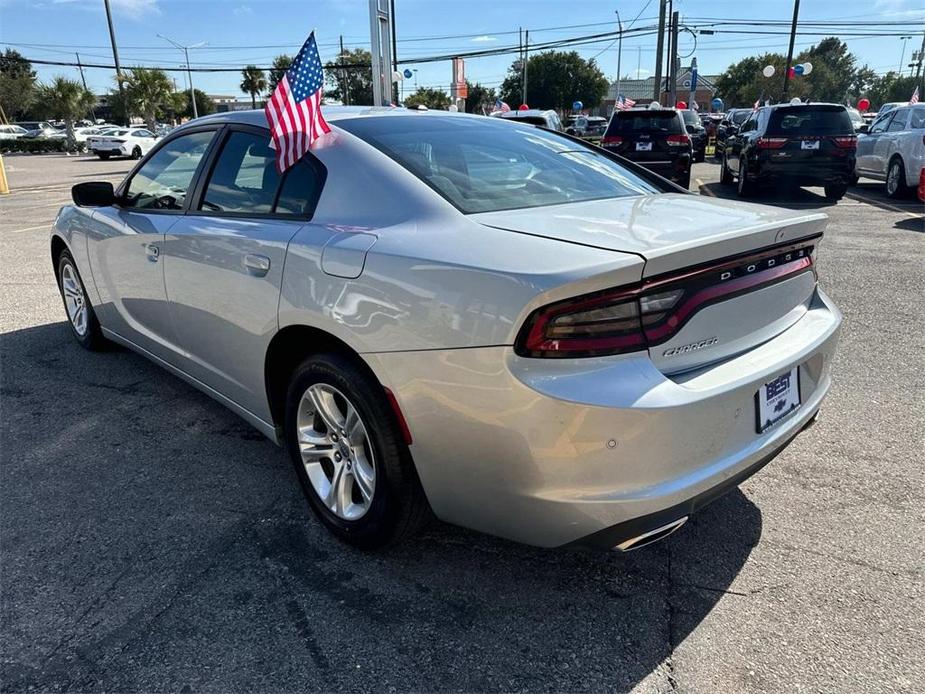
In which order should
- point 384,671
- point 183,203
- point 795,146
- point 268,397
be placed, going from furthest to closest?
1. point 795,146
2. point 183,203
3. point 268,397
4. point 384,671

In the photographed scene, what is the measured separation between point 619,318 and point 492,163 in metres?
1.25

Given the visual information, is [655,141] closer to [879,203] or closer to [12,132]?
[879,203]

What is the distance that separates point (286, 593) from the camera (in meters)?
2.32

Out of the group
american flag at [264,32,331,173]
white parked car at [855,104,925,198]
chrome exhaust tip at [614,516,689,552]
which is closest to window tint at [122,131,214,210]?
american flag at [264,32,331,173]

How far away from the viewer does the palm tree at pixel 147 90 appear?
138 ft

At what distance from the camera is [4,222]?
11422mm

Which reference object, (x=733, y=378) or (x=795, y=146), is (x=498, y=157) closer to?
(x=733, y=378)

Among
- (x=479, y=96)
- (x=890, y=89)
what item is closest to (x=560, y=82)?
(x=479, y=96)

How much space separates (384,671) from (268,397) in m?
1.21

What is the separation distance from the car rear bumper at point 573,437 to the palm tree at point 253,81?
69.2 metres

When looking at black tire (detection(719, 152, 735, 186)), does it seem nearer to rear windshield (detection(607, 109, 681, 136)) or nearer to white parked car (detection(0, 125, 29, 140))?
rear windshield (detection(607, 109, 681, 136))

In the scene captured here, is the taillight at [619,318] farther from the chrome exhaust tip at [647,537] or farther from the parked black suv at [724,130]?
the parked black suv at [724,130]

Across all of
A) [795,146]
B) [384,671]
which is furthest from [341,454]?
[795,146]

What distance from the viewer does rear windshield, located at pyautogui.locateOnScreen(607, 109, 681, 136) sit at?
12.5m
